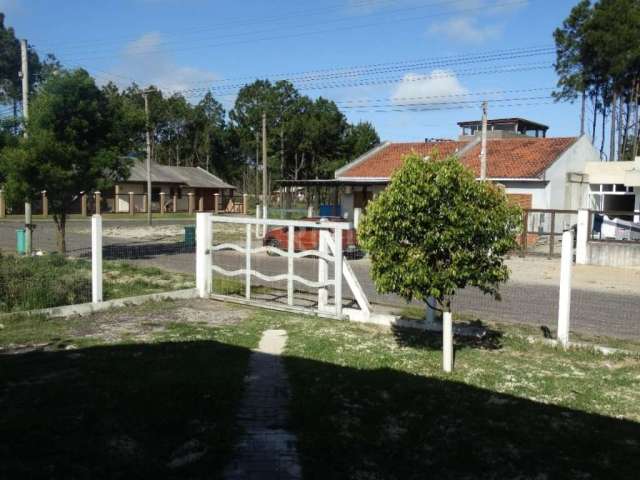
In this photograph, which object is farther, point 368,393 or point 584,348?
point 584,348

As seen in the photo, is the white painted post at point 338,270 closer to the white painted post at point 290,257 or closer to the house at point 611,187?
the white painted post at point 290,257

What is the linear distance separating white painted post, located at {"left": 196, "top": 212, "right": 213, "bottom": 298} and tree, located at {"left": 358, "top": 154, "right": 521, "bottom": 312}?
6046 mm

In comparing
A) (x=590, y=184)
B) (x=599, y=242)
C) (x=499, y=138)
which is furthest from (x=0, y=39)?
(x=599, y=242)

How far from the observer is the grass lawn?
4621 mm

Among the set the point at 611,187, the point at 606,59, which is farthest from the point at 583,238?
the point at 606,59

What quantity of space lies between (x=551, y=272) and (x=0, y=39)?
66390 mm

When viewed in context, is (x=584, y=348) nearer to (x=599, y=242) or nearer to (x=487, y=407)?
(x=487, y=407)

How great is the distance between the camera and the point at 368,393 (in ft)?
20.5

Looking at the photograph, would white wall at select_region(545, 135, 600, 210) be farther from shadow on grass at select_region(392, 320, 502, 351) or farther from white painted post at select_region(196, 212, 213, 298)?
shadow on grass at select_region(392, 320, 502, 351)

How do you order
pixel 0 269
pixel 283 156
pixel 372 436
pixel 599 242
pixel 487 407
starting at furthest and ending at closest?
pixel 283 156 → pixel 599 242 → pixel 0 269 → pixel 487 407 → pixel 372 436

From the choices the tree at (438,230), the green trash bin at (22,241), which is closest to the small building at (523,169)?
the green trash bin at (22,241)

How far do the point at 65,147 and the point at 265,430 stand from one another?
1642 cm

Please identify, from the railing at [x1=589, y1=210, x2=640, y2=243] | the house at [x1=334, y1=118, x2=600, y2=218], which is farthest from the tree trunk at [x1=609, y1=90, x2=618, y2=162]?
the railing at [x1=589, y1=210, x2=640, y2=243]

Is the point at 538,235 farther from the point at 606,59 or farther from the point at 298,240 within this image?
the point at 606,59
